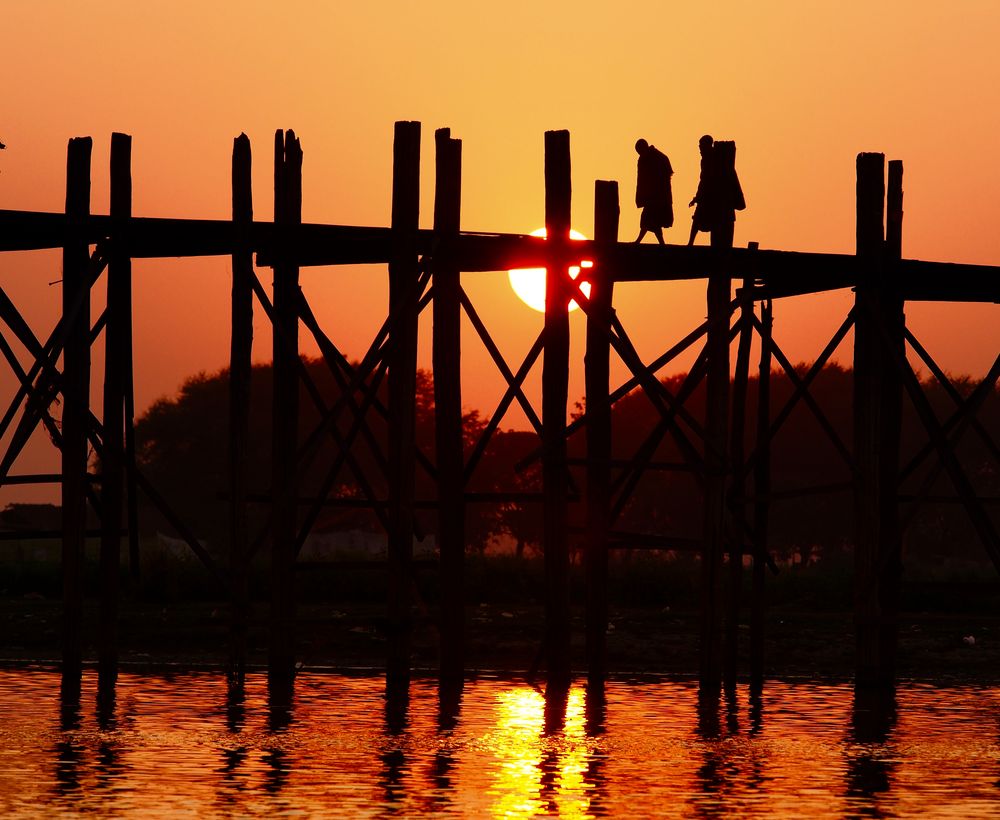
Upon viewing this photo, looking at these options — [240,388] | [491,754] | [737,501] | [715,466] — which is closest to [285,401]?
[240,388]

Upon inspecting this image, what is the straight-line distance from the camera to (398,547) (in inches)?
759

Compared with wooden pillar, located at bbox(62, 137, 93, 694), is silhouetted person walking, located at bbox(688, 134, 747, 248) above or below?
above

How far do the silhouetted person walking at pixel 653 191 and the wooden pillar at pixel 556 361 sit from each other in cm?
159

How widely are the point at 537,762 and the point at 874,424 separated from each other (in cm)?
647

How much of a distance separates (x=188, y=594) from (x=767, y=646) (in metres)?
Answer: 9.97

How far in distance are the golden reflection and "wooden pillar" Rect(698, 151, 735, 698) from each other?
1.32 m

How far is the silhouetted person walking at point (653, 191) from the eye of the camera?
69.9ft

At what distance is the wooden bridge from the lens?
19.4 meters

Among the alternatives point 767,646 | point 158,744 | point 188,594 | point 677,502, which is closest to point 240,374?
point 158,744

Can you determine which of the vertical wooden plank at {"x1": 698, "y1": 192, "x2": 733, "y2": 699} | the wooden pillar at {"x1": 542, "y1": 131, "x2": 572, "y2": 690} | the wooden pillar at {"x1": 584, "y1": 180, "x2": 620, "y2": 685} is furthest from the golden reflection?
the wooden pillar at {"x1": 584, "y1": 180, "x2": 620, "y2": 685}

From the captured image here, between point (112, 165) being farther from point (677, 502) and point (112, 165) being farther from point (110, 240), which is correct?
point (677, 502)

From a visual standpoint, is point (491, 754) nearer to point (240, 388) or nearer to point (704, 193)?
point (240, 388)

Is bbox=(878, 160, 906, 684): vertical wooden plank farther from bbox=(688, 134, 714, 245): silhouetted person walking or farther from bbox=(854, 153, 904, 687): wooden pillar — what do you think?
bbox=(688, 134, 714, 245): silhouetted person walking

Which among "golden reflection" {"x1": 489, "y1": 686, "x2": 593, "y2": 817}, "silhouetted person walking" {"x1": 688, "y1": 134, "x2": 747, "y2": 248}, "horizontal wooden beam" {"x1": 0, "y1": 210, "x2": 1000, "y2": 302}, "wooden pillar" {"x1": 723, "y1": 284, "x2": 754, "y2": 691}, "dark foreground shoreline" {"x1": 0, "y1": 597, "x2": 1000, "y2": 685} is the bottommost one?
"golden reflection" {"x1": 489, "y1": 686, "x2": 593, "y2": 817}
